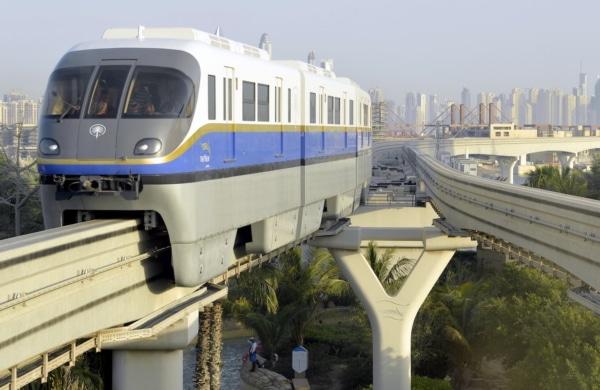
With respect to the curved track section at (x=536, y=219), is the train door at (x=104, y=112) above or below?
above

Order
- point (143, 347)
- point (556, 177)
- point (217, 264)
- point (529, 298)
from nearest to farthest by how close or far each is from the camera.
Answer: point (217, 264) < point (143, 347) < point (529, 298) < point (556, 177)

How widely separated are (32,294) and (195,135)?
371 centimetres

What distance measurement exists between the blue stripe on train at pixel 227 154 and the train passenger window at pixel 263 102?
0.27 m

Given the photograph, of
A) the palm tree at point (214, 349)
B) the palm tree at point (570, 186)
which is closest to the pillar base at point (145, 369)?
the palm tree at point (214, 349)

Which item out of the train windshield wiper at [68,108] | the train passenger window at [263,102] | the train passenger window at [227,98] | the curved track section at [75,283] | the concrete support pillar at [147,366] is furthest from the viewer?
the train passenger window at [263,102]

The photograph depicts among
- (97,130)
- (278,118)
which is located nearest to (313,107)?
(278,118)

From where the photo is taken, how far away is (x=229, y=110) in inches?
535

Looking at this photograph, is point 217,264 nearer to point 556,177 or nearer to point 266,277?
point 266,277

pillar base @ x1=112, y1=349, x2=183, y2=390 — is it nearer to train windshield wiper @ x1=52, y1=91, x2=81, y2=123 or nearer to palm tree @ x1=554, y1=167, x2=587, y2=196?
train windshield wiper @ x1=52, y1=91, x2=81, y2=123

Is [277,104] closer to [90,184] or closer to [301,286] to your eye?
[90,184]

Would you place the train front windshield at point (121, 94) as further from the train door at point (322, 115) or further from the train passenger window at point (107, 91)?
the train door at point (322, 115)

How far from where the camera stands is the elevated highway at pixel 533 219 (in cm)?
1501

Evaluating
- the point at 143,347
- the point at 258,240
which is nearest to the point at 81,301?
the point at 143,347

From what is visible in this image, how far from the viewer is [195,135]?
40.3 ft
